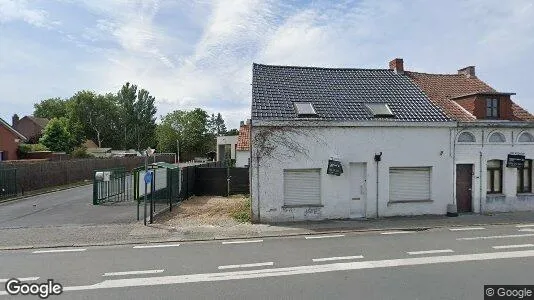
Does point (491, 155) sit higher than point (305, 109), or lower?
lower

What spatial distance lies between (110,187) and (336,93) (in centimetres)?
1280

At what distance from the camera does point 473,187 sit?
48.9 ft

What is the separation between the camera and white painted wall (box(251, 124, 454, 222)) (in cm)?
1323

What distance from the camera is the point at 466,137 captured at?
14.9m

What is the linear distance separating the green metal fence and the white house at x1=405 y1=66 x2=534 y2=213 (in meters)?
23.1

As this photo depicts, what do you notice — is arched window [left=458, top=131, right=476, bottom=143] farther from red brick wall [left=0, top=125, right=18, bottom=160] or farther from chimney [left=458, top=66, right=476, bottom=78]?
red brick wall [left=0, top=125, right=18, bottom=160]

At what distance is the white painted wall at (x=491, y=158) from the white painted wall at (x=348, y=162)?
3.56ft

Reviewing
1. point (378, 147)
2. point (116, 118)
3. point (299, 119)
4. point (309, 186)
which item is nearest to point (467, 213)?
point (378, 147)

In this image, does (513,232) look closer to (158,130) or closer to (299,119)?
(299,119)

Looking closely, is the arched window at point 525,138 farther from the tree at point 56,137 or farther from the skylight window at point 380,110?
the tree at point 56,137

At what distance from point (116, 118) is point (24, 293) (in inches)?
2759

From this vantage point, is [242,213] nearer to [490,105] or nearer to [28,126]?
[490,105]

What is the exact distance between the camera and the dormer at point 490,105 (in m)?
15.4

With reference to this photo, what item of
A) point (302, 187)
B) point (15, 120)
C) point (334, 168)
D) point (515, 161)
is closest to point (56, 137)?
point (15, 120)
